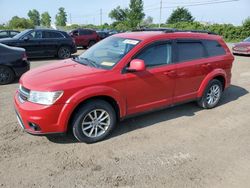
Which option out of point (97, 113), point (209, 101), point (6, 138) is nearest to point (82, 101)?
point (97, 113)

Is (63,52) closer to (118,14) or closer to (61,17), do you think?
(118,14)

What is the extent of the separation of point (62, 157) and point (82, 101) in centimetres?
86

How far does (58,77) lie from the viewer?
3.86m

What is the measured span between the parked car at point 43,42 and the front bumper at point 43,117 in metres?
9.24

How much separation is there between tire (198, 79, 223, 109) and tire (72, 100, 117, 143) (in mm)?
2329

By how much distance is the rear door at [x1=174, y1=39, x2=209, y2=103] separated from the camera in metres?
4.89

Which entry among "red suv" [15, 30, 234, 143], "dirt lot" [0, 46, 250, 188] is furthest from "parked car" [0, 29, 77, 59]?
"red suv" [15, 30, 234, 143]

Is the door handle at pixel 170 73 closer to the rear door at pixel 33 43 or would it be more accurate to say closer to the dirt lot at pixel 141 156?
the dirt lot at pixel 141 156

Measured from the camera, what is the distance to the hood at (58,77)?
3641 mm

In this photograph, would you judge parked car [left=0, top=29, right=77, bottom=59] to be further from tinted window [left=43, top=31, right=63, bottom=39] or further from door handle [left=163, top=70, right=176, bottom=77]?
door handle [left=163, top=70, right=176, bottom=77]

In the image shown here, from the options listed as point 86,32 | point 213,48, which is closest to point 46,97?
point 213,48

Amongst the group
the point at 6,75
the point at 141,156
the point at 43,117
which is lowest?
the point at 141,156

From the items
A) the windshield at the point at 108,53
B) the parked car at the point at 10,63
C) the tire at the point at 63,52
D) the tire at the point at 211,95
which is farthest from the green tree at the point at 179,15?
the windshield at the point at 108,53

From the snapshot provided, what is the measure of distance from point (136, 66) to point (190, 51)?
164 centimetres
